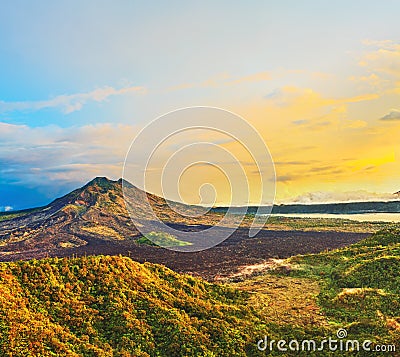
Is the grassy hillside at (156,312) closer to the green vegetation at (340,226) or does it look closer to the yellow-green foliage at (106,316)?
the yellow-green foliage at (106,316)

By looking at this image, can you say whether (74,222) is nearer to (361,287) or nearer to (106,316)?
(361,287)

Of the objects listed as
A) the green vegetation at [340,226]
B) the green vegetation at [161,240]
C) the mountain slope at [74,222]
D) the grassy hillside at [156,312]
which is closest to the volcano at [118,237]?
the mountain slope at [74,222]

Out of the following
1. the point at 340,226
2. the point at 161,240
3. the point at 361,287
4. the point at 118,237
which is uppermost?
the point at 118,237

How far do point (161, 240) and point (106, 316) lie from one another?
2541 cm

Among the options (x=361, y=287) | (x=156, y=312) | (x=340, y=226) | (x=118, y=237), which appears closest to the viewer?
(x=156, y=312)

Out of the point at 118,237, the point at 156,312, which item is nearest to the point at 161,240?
the point at 118,237

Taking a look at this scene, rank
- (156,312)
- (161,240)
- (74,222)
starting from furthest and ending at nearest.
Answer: (74,222), (161,240), (156,312)

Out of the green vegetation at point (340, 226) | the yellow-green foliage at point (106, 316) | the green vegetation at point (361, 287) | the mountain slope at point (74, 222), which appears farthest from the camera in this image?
the green vegetation at point (340, 226)

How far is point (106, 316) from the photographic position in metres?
8.58

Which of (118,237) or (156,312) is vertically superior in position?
(118,237)

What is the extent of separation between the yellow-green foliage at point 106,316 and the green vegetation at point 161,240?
21824mm

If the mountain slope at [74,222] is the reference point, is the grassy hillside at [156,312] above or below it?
below

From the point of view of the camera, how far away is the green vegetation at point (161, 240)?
107 ft

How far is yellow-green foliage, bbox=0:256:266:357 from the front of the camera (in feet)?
24.3
